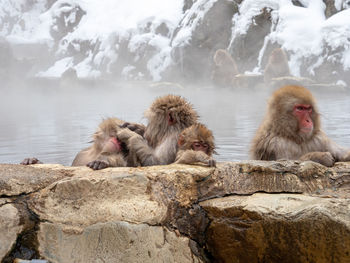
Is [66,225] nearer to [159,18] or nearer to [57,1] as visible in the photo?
[159,18]

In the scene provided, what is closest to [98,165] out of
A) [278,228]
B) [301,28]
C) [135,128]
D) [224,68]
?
[135,128]

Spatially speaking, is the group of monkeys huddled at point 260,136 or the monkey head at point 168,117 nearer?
the group of monkeys huddled at point 260,136

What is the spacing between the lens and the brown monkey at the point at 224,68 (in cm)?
1731

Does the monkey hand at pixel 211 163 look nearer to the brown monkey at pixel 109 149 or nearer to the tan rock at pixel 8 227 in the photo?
the brown monkey at pixel 109 149

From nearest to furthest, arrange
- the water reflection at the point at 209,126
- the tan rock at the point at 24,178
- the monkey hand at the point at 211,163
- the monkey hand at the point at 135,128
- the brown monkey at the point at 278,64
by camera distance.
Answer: the tan rock at the point at 24,178
the monkey hand at the point at 211,163
the monkey hand at the point at 135,128
the water reflection at the point at 209,126
the brown monkey at the point at 278,64

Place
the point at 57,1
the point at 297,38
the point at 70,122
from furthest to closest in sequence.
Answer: the point at 57,1 < the point at 297,38 < the point at 70,122

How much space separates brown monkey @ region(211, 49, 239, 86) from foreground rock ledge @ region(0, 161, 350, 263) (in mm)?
15077

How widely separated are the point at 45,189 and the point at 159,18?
26.8m

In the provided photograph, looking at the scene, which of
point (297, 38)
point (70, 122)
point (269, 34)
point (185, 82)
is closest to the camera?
point (70, 122)

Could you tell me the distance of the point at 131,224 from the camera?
7.59 ft

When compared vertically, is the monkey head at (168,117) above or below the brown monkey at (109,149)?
above

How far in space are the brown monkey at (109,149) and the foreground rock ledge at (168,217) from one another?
0.56 meters

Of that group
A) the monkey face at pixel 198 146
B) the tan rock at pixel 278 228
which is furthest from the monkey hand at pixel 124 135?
the tan rock at pixel 278 228

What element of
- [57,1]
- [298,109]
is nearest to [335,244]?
[298,109]
